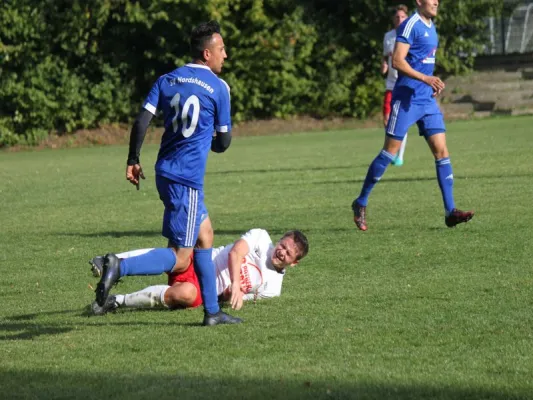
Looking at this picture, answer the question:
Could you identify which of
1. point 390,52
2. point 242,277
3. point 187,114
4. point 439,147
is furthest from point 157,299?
point 390,52

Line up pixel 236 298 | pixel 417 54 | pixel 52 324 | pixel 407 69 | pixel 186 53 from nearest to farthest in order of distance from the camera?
pixel 236 298, pixel 52 324, pixel 407 69, pixel 417 54, pixel 186 53

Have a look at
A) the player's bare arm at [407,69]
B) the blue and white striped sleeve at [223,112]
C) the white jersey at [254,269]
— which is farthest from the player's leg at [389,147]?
the blue and white striped sleeve at [223,112]

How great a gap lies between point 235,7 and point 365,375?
26886mm

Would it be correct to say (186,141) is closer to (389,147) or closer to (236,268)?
(236,268)

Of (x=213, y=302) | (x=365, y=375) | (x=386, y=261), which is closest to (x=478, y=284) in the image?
(x=386, y=261)

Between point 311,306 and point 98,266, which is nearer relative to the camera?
point 98,266

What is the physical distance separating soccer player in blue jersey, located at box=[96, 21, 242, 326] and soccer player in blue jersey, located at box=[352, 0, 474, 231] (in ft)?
13.8

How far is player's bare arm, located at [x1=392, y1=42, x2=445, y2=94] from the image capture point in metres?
10.2

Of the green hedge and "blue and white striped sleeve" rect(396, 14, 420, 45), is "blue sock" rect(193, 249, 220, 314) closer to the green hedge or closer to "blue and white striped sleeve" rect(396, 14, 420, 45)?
"blue and white striped sleeve" rect(396, 14, 420, 45)

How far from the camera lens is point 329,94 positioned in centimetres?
3228

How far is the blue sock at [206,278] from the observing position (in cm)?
645

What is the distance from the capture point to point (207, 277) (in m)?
6.49

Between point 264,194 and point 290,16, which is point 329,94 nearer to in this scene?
point 290,16

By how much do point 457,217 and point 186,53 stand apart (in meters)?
22.3
